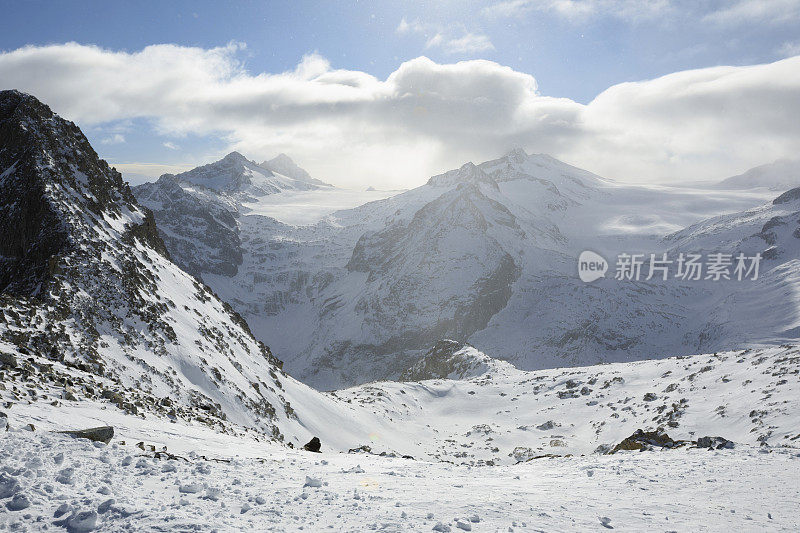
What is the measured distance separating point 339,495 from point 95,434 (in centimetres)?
598

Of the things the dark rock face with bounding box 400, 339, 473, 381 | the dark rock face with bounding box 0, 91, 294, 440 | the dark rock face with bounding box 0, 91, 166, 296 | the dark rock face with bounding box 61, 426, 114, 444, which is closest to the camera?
the dark rock face with bounding box 61, 426, 114, 444

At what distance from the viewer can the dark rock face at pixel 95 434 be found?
37.1 feet

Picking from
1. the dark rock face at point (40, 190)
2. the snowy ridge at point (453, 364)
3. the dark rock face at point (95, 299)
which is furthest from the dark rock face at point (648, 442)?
the snowy ridge at point (453, 364)

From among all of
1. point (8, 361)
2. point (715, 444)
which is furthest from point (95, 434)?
point (715, 444)

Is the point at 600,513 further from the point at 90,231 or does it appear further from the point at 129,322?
the point at 90,231

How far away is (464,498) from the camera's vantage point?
11.5 m

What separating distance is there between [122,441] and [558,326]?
147 m

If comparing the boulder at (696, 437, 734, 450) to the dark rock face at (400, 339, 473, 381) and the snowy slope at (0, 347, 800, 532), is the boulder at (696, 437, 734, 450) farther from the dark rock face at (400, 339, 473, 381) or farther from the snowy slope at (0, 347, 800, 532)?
the dark rock face at (400, 339, 473, 381)

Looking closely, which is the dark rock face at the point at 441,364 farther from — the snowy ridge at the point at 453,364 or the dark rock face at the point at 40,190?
the dark rock face at the point at 40,190

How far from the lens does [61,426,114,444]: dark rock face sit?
37.1 feet

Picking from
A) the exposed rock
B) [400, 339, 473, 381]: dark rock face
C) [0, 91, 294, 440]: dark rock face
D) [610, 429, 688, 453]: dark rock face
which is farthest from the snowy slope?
[400, 339, 473, 381]: dark rock face

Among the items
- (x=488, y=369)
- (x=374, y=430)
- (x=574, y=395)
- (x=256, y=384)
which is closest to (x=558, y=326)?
(x=488, y=369)

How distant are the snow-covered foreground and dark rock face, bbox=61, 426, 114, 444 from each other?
35 centimetres

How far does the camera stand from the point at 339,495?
10.8 metres
